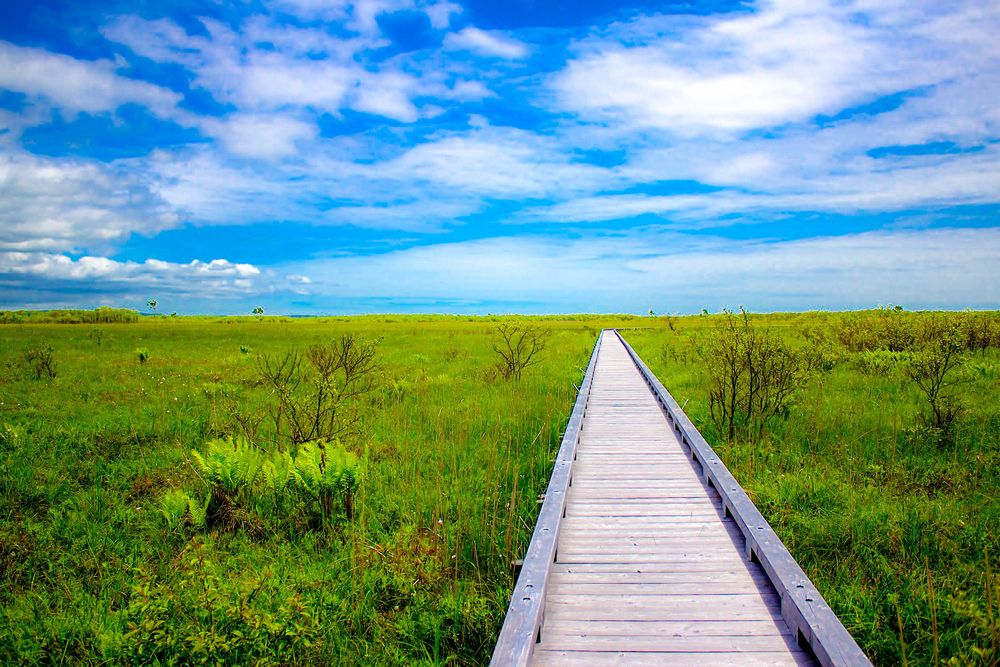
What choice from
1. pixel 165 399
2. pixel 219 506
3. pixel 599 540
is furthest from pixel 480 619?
A: pixel 165 399

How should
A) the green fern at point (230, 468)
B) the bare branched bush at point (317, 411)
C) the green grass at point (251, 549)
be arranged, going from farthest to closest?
1. the bare branched bush at point (317, 411)
2. the green fern at point (230, 468)
3. the green grass at point (251, 549)

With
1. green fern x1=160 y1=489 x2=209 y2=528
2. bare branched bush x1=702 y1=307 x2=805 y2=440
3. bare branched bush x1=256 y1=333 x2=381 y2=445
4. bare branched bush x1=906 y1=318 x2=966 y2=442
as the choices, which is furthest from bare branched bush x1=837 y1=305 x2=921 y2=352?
green fern x1=160 y1=489 x2=209 y2=528

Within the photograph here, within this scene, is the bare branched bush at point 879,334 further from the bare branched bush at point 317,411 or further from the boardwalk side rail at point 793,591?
the bare branched bush at point 317,411

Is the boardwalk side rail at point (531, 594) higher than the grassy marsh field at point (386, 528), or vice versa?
the boardwalk side rail at point (531, 594)

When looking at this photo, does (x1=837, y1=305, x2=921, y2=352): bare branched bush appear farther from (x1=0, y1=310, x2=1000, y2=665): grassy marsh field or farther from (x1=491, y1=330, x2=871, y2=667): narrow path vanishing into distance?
(x1=491, y1=330, x2=871, y2=667): narrow path vanishing into distance

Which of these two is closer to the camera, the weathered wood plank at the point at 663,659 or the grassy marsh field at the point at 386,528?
the weathered wood plank at the point at 663,659

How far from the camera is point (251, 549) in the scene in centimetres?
438

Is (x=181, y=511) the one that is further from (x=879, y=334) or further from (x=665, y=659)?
(x=879, y=334)

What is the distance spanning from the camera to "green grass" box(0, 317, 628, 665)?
3113mm

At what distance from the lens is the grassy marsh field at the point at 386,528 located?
3.16 metres

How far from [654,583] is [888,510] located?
3158 millimetres

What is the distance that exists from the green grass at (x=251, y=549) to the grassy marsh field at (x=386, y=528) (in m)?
0.02

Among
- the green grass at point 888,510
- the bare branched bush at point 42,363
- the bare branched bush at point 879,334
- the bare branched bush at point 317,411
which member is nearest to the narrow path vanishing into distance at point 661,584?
the green grass at point 888,510

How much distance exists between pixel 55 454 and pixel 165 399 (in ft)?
10.0
